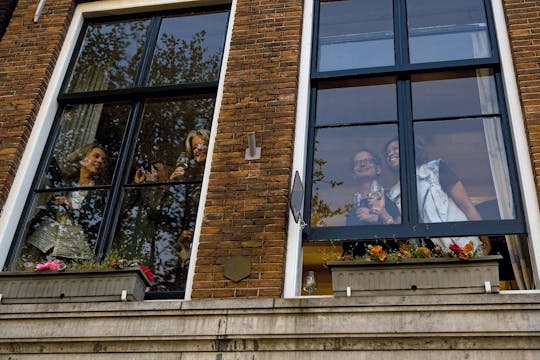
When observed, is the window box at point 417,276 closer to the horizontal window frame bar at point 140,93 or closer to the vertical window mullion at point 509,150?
the vertical window mullion at point 509,150

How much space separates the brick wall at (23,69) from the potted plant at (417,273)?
13.0 ft

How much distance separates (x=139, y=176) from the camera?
8.11 metres

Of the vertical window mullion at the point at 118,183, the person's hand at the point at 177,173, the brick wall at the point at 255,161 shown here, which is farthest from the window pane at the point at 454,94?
the vertical window mullion at the point at 118,183

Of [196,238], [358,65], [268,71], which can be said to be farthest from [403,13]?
[196,238]

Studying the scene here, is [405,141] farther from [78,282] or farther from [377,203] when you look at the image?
[78,282]

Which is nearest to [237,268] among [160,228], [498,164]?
[160,228]

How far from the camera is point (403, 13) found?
8.59 metres

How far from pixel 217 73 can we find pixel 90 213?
2.31m

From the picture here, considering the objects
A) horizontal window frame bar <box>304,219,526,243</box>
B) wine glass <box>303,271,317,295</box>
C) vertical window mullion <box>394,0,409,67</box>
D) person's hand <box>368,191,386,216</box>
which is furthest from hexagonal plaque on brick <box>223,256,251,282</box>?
vertical window mullion <box>394,0,409,67</box>

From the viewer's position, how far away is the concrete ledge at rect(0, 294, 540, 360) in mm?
5746

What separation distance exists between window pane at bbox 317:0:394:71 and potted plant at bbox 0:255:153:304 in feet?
10.9

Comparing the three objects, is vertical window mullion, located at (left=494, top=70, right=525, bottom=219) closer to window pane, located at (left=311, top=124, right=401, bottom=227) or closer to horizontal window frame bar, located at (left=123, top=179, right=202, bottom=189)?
window pane, located at (left=311, top=124, right=401, bottom=227)

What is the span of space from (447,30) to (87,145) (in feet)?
14.8

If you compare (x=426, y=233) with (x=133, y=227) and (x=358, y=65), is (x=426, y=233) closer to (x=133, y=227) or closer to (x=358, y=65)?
(x=358, y=65)
